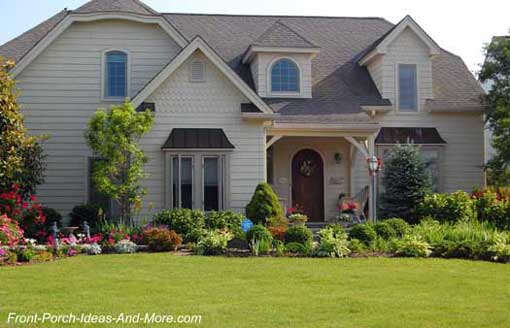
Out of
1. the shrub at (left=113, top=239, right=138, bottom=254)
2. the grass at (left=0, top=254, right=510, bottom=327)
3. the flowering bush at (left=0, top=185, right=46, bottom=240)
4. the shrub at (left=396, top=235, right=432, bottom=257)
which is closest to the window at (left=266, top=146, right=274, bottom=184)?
the flowering bush at (left=0, top=185, right=46, bottom=240)

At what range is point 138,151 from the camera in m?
18.4

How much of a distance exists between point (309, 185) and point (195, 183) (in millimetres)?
5250

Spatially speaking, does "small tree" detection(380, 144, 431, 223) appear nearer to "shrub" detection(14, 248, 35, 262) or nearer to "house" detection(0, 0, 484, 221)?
"house" detection(0, 0, 484, 221)

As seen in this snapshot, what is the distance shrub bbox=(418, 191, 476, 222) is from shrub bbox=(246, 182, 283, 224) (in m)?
4.32

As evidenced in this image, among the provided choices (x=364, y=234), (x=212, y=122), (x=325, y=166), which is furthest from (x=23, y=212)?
(x=325, y=166)

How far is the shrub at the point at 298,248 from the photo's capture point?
1473 centimetres

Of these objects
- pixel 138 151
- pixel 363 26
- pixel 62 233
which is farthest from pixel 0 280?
pixel 363 26

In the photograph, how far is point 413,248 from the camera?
14.7m

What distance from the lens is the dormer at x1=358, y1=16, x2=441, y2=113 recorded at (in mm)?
22797

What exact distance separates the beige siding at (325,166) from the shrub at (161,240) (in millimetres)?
7951

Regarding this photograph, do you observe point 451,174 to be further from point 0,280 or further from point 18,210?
point 0,280

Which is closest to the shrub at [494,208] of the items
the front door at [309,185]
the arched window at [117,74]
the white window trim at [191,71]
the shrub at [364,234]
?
the shrub at [364,234]

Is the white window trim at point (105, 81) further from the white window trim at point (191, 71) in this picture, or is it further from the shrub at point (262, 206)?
the shrub at point (262, 206)

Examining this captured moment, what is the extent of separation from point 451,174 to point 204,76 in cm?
918
